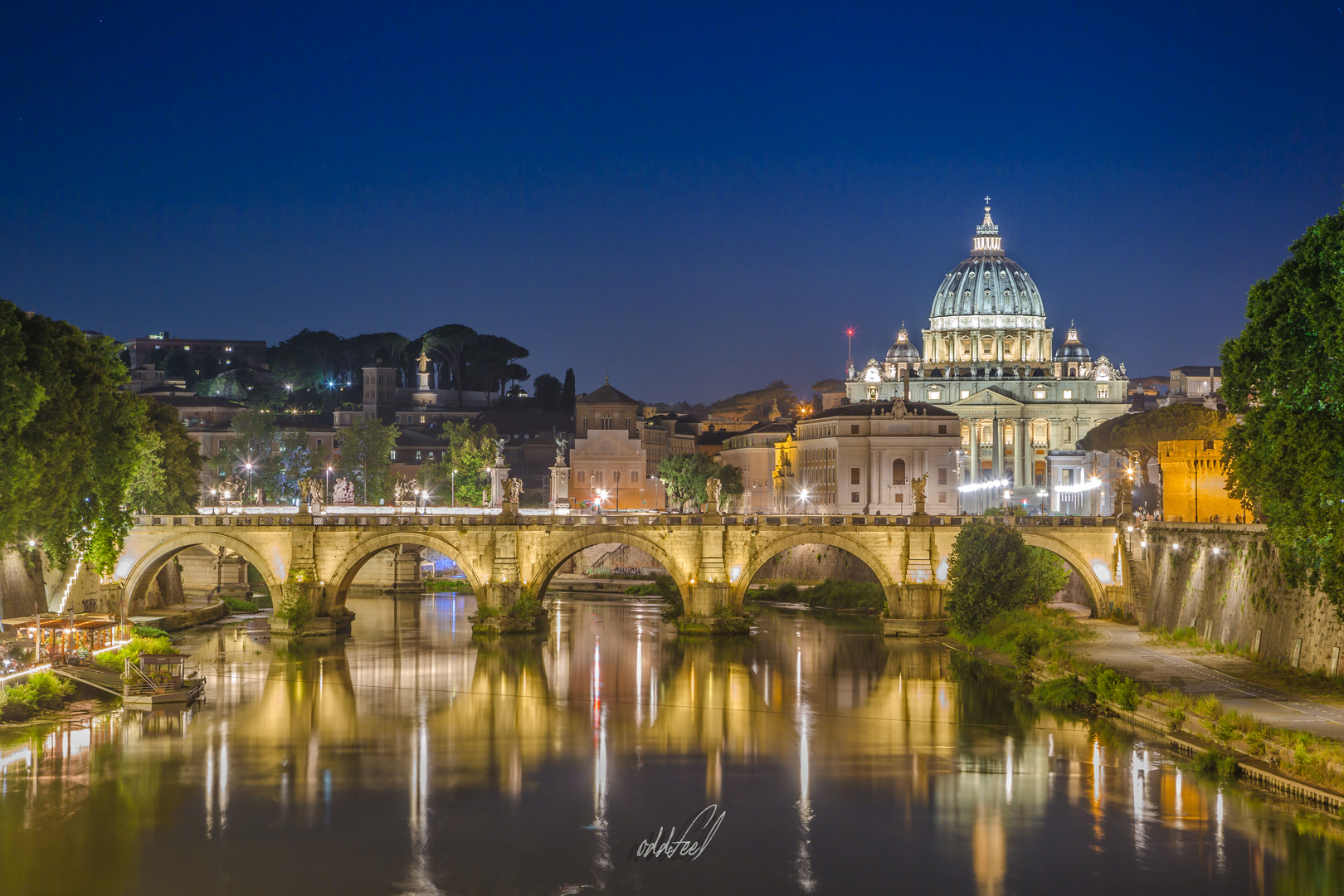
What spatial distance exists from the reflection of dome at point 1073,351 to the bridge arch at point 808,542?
75.6m

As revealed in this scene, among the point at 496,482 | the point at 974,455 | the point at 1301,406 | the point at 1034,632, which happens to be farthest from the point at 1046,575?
the point at 974,455

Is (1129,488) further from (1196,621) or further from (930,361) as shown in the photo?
(930,361)

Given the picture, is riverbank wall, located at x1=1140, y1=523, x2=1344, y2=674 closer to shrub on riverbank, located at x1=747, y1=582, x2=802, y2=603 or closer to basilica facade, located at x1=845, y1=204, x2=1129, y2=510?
shrub on riverbank, located at x1=747, y1=582, x2=802, y2=603

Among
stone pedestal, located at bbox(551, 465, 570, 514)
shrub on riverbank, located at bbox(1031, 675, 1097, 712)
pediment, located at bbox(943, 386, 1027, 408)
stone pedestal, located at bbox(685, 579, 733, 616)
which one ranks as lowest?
shrub on riverbank, located at bbox(1031, 675, 1097, 712)

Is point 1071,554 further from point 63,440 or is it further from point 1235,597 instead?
point 63,440

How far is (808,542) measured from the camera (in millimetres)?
45906

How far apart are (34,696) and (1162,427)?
152 feet

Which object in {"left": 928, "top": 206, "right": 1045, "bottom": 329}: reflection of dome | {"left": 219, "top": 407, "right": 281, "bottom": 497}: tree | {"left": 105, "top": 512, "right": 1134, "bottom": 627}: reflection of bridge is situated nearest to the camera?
{"left": 105, "top": 512, "right": 1134, "bottom": 627}: reflection of bridge

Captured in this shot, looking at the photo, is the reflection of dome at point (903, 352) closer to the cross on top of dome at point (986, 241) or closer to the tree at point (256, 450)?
the cross on top of dome at point (986, 241)

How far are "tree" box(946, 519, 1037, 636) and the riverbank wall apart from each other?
3875 mm

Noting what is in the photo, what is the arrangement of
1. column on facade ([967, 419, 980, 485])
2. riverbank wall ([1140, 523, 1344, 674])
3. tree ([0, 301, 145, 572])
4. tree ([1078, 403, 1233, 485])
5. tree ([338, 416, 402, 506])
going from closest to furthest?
riverbank wall ([1140, 523, 1344, 674]) < tree ([0, 301, 145, 572]) < tree ([1078, 403, 1233, 485]) < tree ([338, 416, 402, 506]) < column on facade ([967, 419, 980, 485])

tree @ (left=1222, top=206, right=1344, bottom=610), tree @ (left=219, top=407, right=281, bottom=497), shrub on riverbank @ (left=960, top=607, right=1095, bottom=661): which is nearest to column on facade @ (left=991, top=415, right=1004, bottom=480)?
tree @ (left=219, top=407, right=281, bottom=497)

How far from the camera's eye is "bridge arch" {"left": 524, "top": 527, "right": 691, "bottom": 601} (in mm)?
46438

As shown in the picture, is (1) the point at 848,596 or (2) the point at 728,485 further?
(2) the point at 728,485
